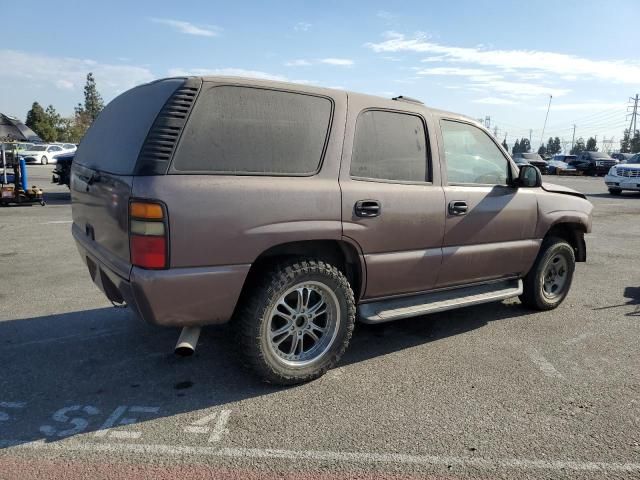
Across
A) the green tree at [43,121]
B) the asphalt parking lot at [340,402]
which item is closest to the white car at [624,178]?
the asphalt parking lot at [340,402]

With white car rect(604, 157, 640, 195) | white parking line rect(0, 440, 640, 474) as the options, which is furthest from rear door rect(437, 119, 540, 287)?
white car rect(604, 157, 640, 195)

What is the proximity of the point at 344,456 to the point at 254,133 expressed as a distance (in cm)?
190

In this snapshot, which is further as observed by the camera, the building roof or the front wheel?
the building roof

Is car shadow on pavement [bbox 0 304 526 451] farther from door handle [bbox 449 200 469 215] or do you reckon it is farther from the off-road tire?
door handle [bbox 449 200 469 215]

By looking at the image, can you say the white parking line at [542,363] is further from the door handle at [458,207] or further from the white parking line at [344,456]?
the door handle at [458,207]

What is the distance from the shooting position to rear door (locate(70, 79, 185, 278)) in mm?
2951

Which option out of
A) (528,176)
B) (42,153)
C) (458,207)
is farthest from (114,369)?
(42,153)

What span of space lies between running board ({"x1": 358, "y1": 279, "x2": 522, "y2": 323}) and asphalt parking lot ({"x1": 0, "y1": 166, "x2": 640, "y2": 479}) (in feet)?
1.16

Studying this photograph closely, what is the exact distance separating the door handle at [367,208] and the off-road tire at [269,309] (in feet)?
1.37

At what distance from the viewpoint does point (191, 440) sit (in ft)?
9.00

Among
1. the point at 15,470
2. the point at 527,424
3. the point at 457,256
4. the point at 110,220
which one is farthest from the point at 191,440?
the point at 457,256

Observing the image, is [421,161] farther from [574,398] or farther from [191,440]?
[191,440]

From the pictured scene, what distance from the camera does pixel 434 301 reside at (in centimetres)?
405

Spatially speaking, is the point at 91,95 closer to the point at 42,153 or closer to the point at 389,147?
the point at 42,153
